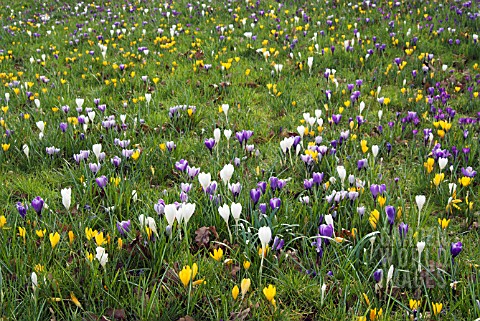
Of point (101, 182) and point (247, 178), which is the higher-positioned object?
point (101, 182)

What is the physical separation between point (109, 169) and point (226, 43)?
533 cm

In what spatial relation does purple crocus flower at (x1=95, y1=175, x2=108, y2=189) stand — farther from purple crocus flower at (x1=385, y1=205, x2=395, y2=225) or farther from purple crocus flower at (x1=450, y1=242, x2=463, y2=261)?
purple crocus flower at (x1=450, y1=242, x2=463, y2=261)

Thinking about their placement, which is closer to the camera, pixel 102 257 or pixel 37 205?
pixel 102 257

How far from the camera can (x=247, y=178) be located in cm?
396

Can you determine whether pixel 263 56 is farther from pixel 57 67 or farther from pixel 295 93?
pixel 57 67

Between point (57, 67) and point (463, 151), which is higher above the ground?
point (463, 151)

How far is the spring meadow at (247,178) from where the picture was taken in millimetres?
2578

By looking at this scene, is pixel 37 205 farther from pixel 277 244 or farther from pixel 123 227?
pixel 277 244

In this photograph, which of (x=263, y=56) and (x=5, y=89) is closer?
(x=5, y=89)

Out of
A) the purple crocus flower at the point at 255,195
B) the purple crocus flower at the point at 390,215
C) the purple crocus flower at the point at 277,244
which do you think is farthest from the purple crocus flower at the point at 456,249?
the purple crocus flower at the point at 255,195

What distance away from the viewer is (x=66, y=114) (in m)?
5.32

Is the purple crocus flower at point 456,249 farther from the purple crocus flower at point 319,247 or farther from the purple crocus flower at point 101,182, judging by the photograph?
the purple crocus flower at point 101,182

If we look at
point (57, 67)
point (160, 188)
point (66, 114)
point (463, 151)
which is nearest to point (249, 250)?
point (160, 188)

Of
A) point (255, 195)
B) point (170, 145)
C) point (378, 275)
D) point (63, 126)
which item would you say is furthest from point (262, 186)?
point (63, 126)
